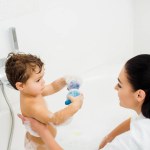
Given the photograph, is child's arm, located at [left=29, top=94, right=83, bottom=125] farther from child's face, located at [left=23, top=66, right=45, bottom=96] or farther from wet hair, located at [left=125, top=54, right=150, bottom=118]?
wet hair, located at [left=125, top=54, right=150, bottom=118]

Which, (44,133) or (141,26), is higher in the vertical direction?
(141,26)

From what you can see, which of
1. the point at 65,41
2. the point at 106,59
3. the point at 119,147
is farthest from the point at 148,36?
the point at 119,147

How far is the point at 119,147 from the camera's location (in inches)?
34.2

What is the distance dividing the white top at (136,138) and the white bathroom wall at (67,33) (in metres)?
0.70

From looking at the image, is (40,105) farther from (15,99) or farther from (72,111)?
(15,99)

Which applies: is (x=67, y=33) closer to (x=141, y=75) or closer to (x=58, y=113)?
(x=58, y=113)

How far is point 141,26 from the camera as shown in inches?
75.9

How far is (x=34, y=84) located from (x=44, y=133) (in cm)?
20

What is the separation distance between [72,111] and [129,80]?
0.28 metres

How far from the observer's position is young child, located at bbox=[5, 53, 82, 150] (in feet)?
3.30

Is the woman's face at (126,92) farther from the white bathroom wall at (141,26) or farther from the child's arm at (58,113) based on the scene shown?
the white bathroom wall at (141,26)

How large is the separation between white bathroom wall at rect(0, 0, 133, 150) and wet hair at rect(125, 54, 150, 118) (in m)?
0.67

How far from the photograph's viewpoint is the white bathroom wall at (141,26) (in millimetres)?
1871

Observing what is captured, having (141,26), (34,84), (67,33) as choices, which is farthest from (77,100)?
(141,26)
